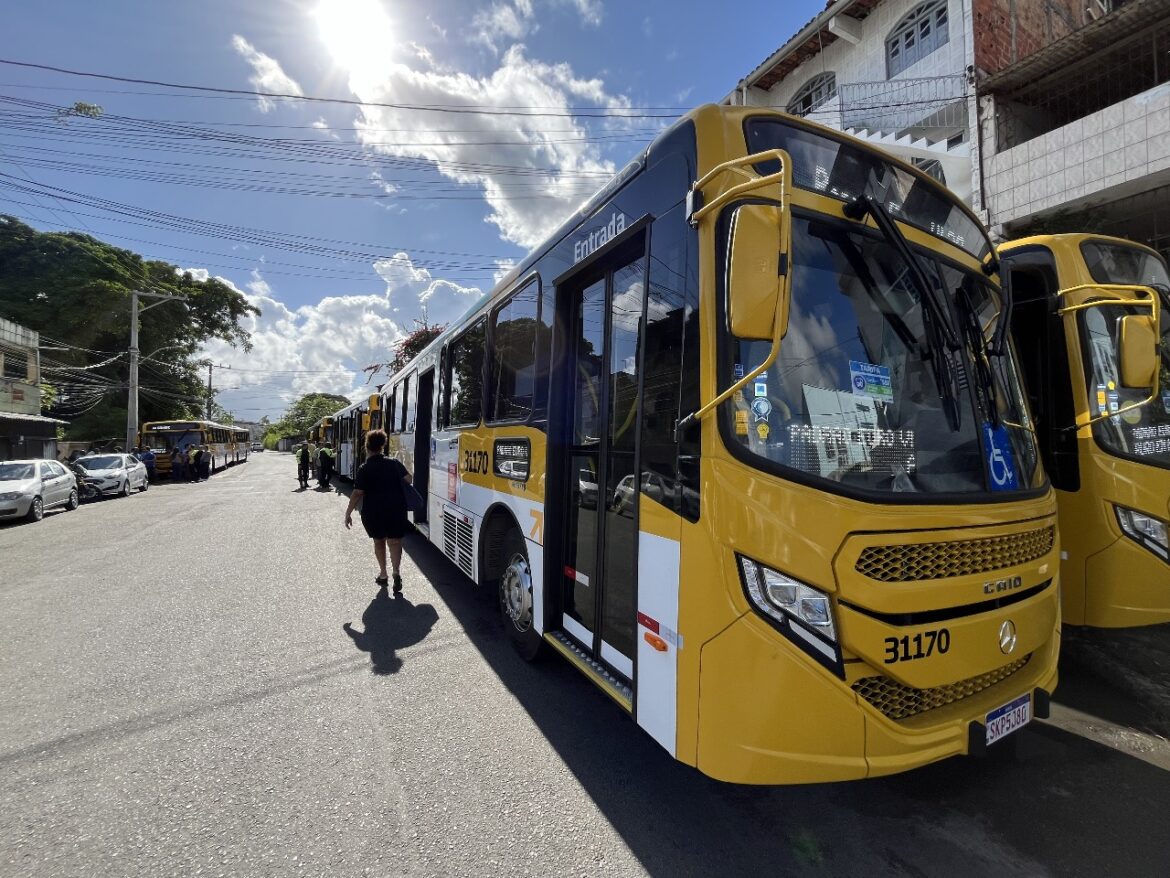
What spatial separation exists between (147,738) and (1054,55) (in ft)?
48.6

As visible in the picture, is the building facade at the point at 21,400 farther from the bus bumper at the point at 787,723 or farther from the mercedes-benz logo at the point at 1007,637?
the mercedes-benz logo at the point at 1007,637

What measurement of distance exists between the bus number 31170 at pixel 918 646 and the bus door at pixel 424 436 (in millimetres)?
6292

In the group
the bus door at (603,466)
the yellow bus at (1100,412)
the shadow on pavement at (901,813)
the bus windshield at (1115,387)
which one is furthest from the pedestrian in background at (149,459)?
the bus windshield at (1115,387)

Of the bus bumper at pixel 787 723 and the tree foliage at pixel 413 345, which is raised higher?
the tree foliage at pixel 413 345

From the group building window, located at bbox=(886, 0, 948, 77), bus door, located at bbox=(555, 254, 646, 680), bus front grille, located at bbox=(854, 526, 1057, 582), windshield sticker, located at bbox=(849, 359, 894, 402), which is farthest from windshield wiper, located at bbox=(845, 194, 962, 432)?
building window, located at bbox=(886, 0, 948, 77)

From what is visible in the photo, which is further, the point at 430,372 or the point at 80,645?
the point at 430,372

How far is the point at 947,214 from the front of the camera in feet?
9.60

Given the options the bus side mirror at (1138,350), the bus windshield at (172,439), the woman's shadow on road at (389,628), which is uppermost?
the bus side mirror at (1138,350)

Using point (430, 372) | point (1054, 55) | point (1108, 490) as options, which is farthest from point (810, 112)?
point (1108, 490)

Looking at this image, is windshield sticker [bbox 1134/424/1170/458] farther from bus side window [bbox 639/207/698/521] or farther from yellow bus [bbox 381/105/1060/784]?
bus side window [bbox 639/207/698/521]

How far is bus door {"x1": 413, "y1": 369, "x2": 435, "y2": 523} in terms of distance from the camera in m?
7.75

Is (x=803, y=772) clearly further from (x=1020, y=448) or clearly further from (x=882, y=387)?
(x=1020, y=448)

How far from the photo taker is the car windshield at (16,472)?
12.7 meters

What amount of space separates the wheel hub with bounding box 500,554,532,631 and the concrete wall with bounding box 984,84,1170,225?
35.4ft
